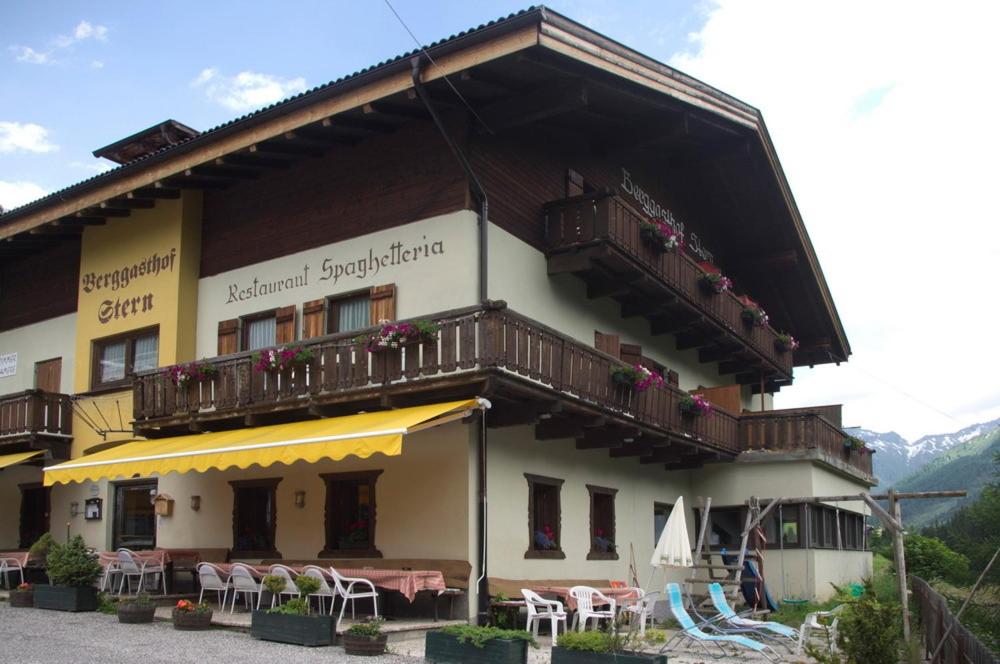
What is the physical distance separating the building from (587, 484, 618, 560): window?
59 mm

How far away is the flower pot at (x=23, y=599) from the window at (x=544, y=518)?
7.69m

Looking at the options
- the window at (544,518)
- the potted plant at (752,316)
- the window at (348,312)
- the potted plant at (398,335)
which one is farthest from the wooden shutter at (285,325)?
the potted plant at (752,316)

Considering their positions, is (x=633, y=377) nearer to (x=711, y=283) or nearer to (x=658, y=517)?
(x=711, y=283)

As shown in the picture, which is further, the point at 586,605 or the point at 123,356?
the point at 123,356

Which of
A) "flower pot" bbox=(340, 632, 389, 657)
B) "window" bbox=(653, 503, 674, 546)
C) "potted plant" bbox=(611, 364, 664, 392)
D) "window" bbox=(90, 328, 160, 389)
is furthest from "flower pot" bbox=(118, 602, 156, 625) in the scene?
"window" bbox=(653, 503, 674, 546)

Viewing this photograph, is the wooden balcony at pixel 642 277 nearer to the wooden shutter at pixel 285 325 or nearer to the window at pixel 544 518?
the window at pixel 544 518

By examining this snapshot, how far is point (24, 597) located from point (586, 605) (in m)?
8.82

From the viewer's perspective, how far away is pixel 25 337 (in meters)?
23.0

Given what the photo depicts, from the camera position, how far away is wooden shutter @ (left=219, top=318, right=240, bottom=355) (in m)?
18.4

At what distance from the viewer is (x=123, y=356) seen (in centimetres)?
2055

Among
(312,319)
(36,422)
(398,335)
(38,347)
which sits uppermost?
(38,347)

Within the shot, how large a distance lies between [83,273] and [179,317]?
3908 mm

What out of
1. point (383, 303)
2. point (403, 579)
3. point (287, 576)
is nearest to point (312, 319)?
point (383, 303)

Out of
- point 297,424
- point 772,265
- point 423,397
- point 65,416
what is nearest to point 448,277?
point 423,397
